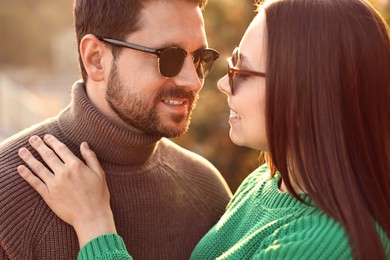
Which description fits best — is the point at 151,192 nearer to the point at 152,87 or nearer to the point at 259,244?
the point at 152,87

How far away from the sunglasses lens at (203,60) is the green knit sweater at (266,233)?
0.54 meters

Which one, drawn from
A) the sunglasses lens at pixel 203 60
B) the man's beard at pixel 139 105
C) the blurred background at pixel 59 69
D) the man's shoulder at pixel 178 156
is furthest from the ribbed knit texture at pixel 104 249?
the blurred background at pixel 59 69

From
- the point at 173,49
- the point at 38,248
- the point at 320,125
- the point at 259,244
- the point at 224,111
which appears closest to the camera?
the point at 320,125

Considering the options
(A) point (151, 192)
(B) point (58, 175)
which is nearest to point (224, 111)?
(A) point (151, 192)

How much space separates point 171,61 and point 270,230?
2.84 feet

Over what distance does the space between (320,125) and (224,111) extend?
3.28m

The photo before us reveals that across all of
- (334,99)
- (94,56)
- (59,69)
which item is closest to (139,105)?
(94,56)

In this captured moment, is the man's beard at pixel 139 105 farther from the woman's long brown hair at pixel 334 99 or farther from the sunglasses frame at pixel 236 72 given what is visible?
the woman's long brown hair at pixel 334 99

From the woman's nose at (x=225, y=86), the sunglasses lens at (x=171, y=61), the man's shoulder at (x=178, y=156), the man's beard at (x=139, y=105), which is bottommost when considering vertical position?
the man's shoulder at (x=178, y=156)

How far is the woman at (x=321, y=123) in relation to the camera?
2297mm

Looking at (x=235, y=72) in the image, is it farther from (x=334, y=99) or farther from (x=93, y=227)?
(x=93, y=227)

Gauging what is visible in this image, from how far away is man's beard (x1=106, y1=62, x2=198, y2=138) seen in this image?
2924mm

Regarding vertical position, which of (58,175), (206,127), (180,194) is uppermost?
(58,175)

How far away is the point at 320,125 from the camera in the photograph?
2342mm
